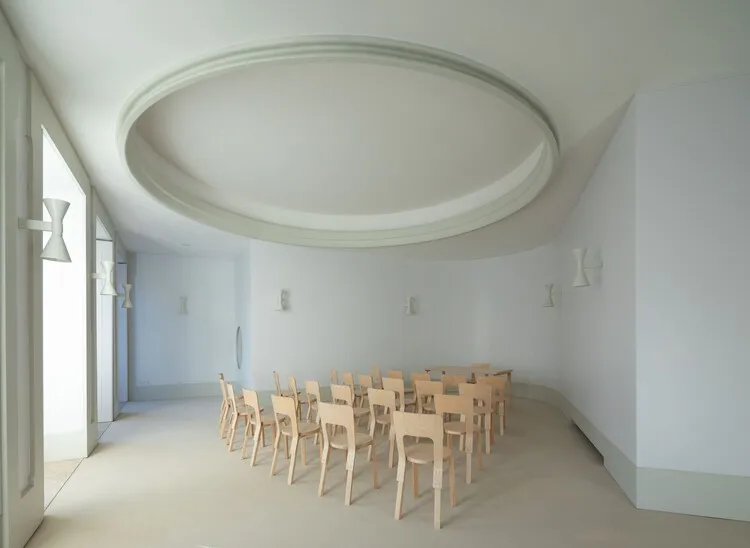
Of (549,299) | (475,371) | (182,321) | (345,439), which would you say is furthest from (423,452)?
(182,321)

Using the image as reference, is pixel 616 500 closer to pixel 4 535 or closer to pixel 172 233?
pixel 4 535

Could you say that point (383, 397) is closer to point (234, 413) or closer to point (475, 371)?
point (234, 413)

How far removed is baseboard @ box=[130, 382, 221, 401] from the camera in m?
11.1

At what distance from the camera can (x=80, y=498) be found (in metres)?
4.73

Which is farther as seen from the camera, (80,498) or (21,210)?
(80,498)

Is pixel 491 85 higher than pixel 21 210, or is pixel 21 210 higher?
pixel 491 85

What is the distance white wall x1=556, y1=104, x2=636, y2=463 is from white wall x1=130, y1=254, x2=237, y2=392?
7634mm

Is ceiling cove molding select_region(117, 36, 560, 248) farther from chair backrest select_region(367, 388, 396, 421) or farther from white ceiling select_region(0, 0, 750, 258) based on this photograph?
chair backrest select_region(367, 388, 396, 421)

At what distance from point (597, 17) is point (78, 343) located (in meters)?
6.02

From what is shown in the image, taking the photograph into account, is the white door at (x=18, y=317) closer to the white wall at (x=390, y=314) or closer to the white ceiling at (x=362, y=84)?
the white ceiling at (x=362, y=84)

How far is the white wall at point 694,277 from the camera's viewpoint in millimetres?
4090

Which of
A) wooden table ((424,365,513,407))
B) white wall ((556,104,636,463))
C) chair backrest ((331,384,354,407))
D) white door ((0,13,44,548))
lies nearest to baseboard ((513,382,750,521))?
white wall ((556,104,636,463))

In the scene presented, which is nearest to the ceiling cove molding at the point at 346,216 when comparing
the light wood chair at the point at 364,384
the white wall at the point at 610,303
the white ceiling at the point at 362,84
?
the white ceiling at the point at 362,84

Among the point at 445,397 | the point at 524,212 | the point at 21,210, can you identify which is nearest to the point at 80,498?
the point at 21,210
